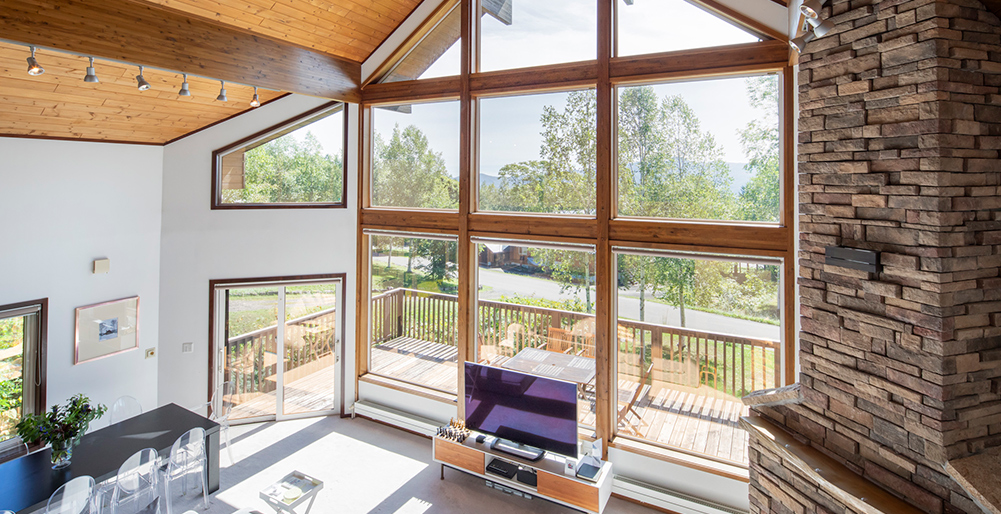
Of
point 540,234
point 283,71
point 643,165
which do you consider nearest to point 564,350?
point 540,234

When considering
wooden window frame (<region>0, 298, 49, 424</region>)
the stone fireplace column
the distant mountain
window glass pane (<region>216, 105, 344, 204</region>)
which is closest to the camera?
the stone fireplace column

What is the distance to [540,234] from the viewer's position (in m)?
5.20

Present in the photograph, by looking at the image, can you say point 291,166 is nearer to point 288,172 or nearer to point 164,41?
point 288,172

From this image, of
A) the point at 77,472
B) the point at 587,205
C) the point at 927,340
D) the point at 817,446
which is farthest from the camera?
the point at 587,205

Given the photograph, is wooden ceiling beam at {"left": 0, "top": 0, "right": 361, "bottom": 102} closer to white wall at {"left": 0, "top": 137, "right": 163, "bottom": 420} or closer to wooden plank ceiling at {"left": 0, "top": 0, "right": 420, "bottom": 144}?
wooden plank ceiling at {"left": 0, "top": 0, "right": 420, "bottom": 144}

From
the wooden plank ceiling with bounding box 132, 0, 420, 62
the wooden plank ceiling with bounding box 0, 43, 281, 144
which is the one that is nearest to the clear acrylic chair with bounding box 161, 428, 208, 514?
the wooden plank ceiling with bounding box 0, 43, 281, 144

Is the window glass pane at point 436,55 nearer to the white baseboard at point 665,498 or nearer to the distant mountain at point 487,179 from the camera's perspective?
the distant mountain at point 487,179

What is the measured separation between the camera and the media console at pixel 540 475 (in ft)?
13.9

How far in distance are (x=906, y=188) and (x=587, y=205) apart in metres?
2.94

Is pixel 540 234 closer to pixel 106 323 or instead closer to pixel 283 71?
pixel 283 71

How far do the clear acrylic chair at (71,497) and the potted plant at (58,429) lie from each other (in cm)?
57

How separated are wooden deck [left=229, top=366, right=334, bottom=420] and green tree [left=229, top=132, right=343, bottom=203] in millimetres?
2386

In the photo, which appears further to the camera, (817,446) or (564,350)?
(564,350)

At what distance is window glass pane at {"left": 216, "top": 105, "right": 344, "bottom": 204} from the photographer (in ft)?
20.0
